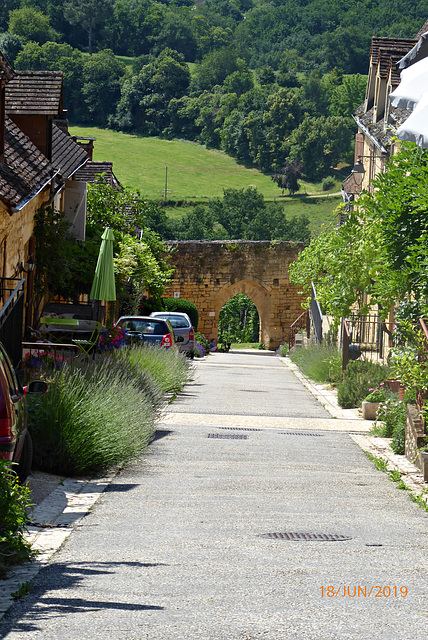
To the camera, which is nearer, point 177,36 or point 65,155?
point 65,155

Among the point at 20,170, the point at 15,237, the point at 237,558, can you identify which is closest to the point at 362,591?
the point at 237,558

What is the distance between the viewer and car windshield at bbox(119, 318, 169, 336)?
19.8 metres

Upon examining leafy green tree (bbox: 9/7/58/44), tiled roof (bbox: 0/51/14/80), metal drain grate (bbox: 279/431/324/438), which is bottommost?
metal drain grate (bbox: 279/431/324/438)

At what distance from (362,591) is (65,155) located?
15499 mm

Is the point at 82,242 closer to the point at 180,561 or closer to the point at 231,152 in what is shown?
the point at 180,561

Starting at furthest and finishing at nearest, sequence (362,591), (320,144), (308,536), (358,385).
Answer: (320,144) → (358,385) → (308,536) → (362,591)

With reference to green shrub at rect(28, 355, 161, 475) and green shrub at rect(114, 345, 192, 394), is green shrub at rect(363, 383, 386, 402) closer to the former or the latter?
green shrub at rect(114, 345, 192, 394)

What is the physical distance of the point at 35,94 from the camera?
1509 cm

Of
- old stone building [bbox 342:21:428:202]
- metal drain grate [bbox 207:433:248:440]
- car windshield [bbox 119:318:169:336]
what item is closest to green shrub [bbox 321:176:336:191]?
old stone building [bbox 342:21:428:202]

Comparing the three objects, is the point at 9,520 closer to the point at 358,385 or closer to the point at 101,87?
the point at 358,385

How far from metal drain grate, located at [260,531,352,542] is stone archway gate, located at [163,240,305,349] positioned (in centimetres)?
3248

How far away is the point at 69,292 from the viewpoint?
17.8m

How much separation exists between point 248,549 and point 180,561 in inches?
21.1

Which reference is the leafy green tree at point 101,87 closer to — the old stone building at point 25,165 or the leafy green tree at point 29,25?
the leafy green tree at point 29,25
